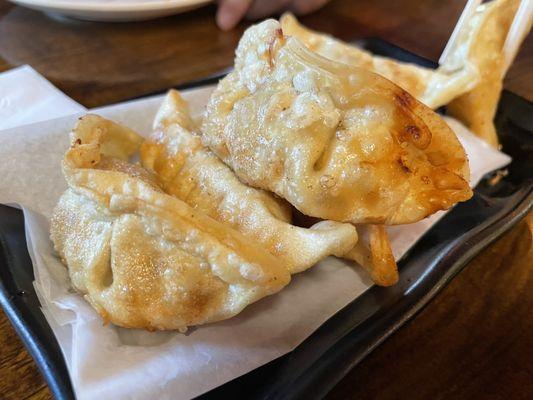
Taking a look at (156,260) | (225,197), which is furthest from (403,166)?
(156,260)

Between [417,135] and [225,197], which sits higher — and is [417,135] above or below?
above

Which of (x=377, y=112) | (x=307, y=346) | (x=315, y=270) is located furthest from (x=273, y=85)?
(x=307, y=346)

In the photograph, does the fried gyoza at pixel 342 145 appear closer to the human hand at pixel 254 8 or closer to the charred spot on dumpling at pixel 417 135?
the charred spot on dumpling at pixel 417 135

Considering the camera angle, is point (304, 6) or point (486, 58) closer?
point (486, 58)

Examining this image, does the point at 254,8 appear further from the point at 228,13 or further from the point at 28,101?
the point at 28,101

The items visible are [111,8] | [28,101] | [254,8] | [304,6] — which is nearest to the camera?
[28,101]

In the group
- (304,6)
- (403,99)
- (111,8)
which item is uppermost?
(403,99)

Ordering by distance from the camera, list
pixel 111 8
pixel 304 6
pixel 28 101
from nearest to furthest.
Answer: pixel 28 101, pixel 111 8, pixel 304 6

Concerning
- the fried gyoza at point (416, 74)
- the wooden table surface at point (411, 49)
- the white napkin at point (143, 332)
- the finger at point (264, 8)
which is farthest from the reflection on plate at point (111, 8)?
the white napkin at point (143, 332)
